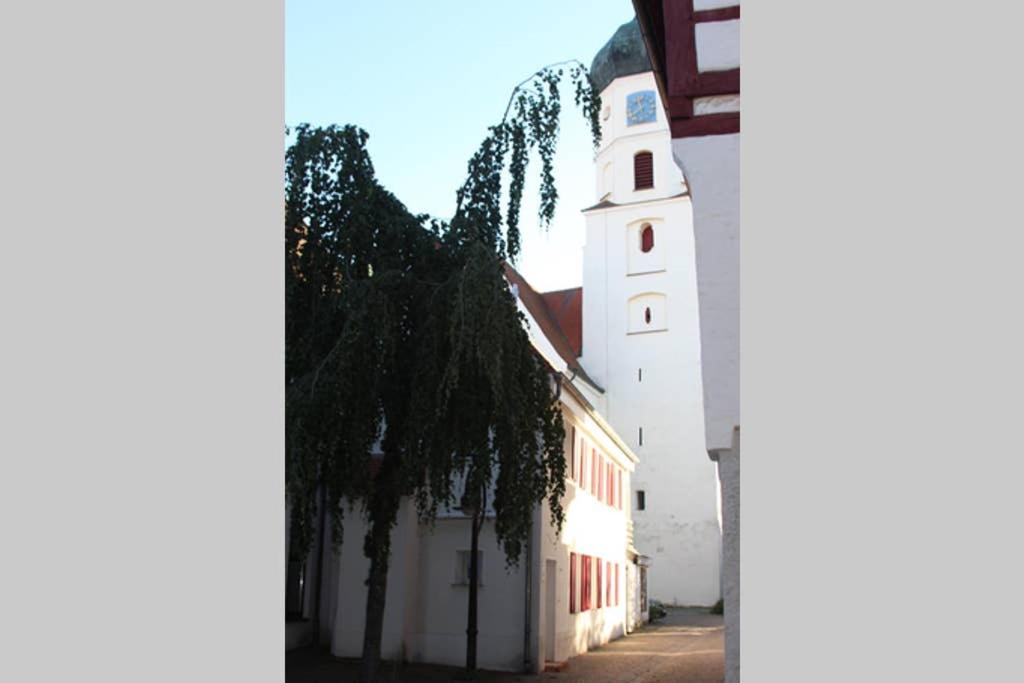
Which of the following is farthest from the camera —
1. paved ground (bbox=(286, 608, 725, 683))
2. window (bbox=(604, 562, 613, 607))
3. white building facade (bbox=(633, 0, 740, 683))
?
window (bbox=(604, 562, 613, 607))

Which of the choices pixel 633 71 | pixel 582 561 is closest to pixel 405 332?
pixel 582 561

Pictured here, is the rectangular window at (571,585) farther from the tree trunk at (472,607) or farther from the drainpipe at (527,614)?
the tree trunk at (472,607)

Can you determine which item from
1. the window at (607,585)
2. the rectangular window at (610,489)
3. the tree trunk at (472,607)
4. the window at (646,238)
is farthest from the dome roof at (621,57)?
the tree trunk at (472,607)

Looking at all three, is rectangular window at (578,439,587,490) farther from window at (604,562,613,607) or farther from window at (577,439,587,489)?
window at (604,562,613,607)

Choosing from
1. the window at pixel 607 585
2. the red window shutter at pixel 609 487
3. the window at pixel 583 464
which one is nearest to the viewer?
the window at pixel 583 464

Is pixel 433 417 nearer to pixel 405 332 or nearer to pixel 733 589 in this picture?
pixel 405 332

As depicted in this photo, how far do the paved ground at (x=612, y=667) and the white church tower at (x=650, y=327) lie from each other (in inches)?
492

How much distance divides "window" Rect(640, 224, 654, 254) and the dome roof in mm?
6390

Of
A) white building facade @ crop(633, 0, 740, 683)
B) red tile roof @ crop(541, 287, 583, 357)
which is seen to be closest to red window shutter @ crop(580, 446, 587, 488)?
white building facade @ crop(633, 0, 740, 683)

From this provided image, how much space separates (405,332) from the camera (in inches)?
406

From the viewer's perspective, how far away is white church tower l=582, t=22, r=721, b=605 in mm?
35781

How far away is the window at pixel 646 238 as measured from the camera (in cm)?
3991

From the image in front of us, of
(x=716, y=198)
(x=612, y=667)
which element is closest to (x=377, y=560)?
(x=716, y=198)

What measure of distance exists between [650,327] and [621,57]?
1177 cm
